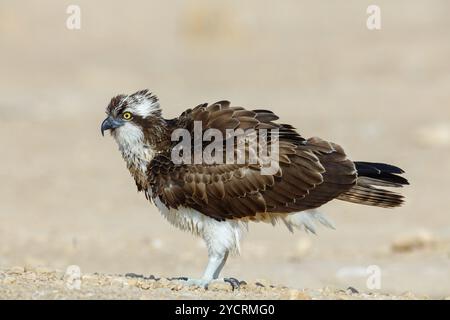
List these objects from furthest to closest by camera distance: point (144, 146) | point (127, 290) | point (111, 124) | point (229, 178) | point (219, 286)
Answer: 1. point (111, 124)
2. point (144, 146)
3. point (229, 178)
4. point (219, 286)
5. point (127, 290)

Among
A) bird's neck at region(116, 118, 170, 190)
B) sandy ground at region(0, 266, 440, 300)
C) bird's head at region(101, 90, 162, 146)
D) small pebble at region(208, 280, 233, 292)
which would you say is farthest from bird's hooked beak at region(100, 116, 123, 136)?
small pebble at region(208, 280, 233, 292)

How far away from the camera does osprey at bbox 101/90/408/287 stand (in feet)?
31.4

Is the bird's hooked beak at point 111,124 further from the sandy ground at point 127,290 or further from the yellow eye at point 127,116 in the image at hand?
the sandy ground at point 127,290

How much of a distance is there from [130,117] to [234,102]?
1449cm

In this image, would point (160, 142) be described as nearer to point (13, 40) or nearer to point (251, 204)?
point (251, 204)

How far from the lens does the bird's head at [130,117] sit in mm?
9953

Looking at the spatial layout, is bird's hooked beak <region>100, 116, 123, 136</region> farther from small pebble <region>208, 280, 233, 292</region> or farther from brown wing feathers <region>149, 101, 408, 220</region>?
small pebble <region>208, 280, 233, 292</region>

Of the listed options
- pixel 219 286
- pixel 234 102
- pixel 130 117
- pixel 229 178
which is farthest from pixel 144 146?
pixel 234 102

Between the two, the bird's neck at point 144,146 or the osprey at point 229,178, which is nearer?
the osprey at point 229,178

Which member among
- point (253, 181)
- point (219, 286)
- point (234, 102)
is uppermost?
point (234, 102)

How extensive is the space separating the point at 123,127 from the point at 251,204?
1477 millimetres

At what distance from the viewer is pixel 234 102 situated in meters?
24.5

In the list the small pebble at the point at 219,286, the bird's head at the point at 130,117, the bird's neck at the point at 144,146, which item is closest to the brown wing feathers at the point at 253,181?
the bird's neck at the point at 144,146

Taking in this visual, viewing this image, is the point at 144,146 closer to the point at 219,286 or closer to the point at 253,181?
the point at 253,181
